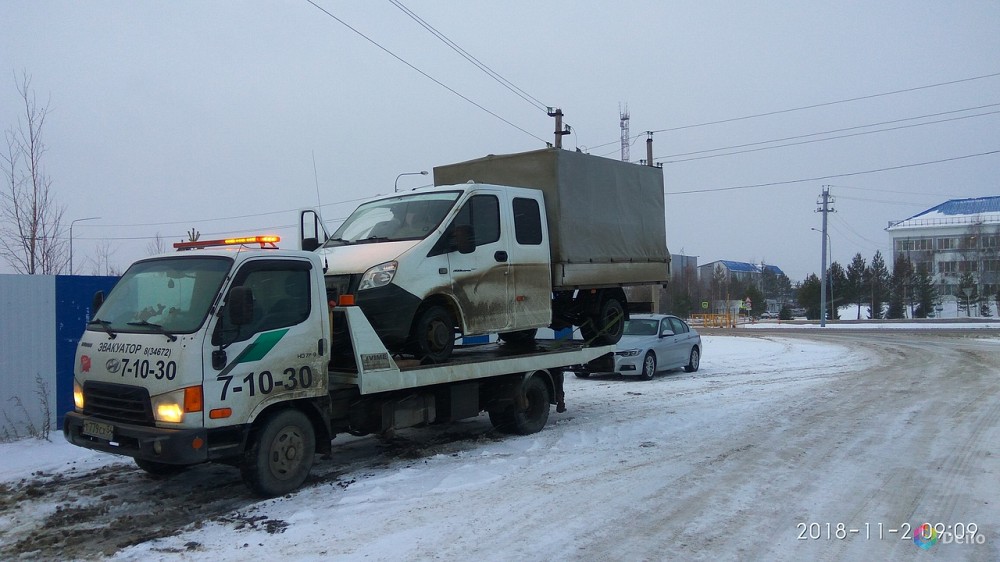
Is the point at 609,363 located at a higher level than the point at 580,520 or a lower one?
higher

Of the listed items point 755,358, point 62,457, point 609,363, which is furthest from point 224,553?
point 755,358

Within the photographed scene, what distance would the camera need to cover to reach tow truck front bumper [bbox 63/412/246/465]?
5.58 m

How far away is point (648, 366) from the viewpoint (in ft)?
53.0

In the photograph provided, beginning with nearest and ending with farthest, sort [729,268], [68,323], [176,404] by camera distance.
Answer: [176,404], [68,323], [729,268]

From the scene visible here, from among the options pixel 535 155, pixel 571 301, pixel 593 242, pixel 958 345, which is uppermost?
pixel 535 155

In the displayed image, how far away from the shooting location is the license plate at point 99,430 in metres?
5.88

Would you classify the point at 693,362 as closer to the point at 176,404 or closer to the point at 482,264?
the point at 482,264

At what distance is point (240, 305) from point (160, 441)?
1.23 m

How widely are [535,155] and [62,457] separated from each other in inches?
267

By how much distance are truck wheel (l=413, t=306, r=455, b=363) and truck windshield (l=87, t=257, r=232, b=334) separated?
2.25 metres

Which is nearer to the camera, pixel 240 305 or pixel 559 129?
pixel 240 305

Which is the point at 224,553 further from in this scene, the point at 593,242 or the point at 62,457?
the point at 593,242

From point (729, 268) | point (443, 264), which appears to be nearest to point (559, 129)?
point (443, 264)

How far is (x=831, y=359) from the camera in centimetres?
2089
